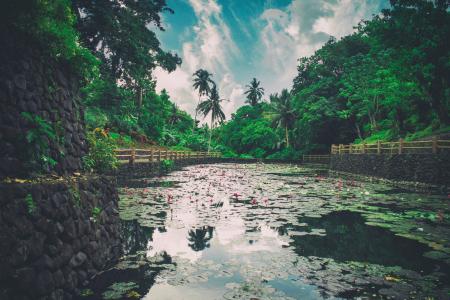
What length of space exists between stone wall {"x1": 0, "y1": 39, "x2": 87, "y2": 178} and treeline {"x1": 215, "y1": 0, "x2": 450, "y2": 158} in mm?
18142

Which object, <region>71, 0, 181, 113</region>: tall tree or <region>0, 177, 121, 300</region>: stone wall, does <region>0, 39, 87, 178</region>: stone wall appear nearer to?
<region>0, 177, 121, 300</region>: stone wall

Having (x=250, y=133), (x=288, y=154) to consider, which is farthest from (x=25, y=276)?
(x=250, y=133)

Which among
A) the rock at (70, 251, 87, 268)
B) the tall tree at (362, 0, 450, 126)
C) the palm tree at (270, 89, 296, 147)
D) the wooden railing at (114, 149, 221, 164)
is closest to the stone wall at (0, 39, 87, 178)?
the rock at (70, 251, 87, 268)

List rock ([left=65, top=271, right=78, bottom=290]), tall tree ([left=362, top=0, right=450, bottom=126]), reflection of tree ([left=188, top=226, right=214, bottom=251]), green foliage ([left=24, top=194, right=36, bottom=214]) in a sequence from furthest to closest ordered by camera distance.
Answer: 1. tall tree ([left=362, top=0, right=450, bottom=126])
2. reflection of tree ([left=188, top=226, right=214, bottom=251])
3. rock ([left=65, top=271, right=78, bottom=290])
4. green foliage ([left=24, top=194, right=36, bottom=214])

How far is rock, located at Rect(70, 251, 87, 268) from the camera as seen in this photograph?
3780 mm

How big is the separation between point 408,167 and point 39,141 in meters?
17.1

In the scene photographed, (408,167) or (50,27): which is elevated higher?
(50,27)

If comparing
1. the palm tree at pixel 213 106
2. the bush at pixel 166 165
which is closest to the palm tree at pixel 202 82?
the palm tree at pixel 213 106

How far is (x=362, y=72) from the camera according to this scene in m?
32.5

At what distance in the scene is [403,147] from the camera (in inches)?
687

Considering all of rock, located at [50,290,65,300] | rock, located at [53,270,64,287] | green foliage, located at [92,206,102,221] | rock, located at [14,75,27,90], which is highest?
rock, located at [14,75,27,90]

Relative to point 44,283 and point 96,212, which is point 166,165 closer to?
point 96,212

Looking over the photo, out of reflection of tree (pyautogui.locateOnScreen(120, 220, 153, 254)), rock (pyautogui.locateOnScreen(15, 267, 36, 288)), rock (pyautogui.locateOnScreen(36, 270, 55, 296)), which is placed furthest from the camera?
reflection of tree (pyautogui.locateOnScreen(120, 220, 153, 254))

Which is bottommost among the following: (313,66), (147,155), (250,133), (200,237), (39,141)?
(200,237)
